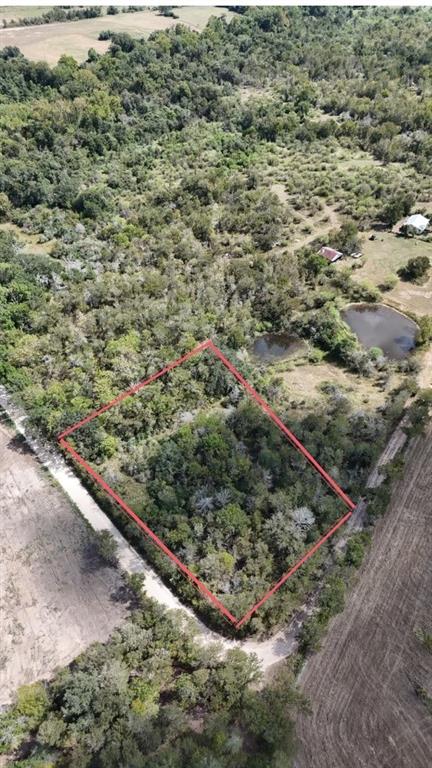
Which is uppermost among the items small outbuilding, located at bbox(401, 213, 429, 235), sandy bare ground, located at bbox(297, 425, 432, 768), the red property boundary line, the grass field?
the grass field

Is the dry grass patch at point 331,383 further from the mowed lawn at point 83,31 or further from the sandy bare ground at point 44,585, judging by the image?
the mowed lawn at point 83,31

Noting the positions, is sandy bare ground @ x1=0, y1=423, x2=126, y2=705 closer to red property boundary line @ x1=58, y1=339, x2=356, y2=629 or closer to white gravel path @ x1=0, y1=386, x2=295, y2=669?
white gravel path @ x1=0, y1=386, x2=295, y2=669

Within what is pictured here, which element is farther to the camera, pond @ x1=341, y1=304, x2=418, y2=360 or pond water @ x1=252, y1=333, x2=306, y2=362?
pond @ x1=341, y1=304, x2=418, y2=360

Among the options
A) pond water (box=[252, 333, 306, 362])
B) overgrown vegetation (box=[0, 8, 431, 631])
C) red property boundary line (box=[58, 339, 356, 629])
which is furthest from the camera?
pond water (box=[252, 333, 306, 362])

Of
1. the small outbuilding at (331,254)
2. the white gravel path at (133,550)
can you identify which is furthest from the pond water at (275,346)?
the small outbuilding at (331,254)

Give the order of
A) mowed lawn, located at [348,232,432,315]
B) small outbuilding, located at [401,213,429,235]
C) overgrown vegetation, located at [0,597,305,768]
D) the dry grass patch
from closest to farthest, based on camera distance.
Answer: overgrown vegetation, located at [0,597,305,768] < the dry grass patch < mowed lawn, located at [348,232,432,315] < small outbuilding, located at [401,213,429,235]

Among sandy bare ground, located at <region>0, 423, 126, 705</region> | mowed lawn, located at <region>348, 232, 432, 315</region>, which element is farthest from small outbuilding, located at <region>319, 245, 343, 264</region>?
sandy bare ground, located at <region>0, 423, 126, 705</region>
